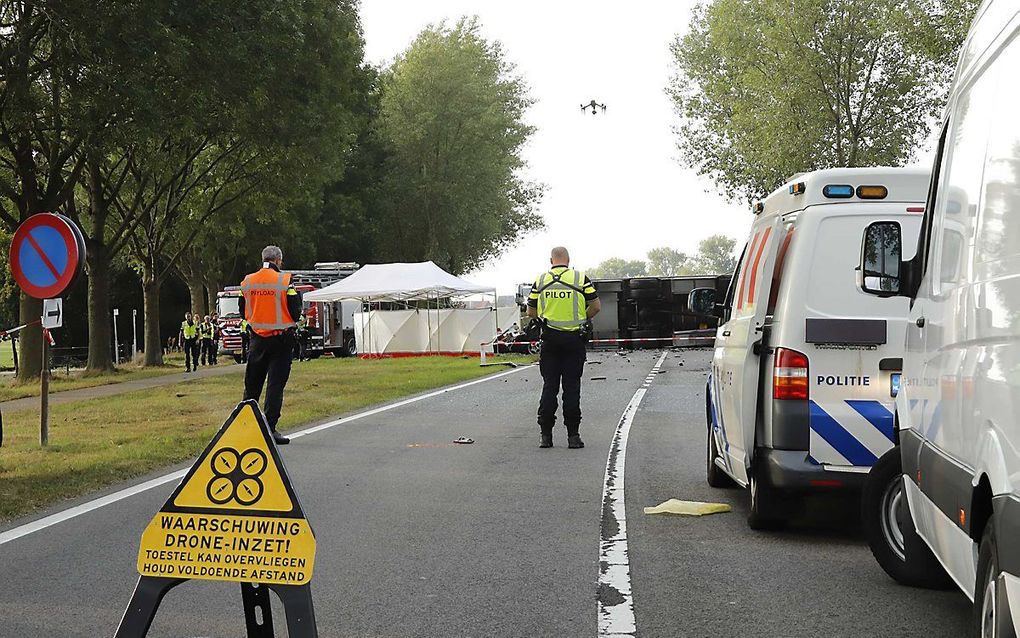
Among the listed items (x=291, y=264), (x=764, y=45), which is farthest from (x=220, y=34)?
(x=291, y=264)

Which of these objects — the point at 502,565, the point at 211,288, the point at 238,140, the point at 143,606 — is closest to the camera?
the point at 143,606

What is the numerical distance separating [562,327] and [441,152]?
47.7 meters

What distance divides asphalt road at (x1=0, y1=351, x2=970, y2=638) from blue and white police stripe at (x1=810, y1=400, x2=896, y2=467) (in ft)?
1.24

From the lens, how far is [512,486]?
10102mm

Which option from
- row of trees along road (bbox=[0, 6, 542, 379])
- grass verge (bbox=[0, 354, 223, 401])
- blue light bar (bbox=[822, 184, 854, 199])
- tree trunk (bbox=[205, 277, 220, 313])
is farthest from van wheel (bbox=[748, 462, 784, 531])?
tree trunk (bbox=[205, 277, 220, 313])

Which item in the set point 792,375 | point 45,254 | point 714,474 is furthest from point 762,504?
point 45,254

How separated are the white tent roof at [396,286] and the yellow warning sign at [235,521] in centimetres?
3558

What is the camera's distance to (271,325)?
13.6m

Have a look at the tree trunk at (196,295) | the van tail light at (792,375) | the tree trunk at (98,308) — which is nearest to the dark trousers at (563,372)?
the van tail light at (792,375)

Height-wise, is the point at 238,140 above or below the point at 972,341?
above

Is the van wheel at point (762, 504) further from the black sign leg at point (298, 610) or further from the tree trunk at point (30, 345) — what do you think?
the tree trunk at point (30, 345)

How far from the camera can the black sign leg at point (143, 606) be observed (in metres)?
4.61

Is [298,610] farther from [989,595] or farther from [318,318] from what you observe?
[318,318]

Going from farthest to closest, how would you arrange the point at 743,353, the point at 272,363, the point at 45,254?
the point at 272,363 → the point at 45,254 → the point at 743,353
